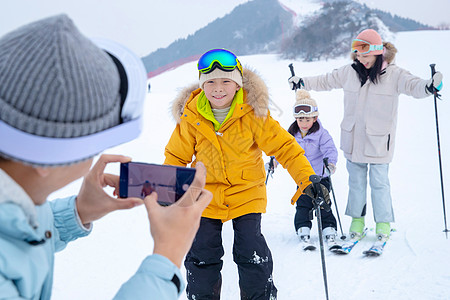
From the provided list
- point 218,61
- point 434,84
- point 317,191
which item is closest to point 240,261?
point 317,191

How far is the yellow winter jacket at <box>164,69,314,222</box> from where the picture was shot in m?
2.54

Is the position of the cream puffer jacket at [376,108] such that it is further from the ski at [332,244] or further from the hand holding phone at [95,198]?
the hand holding phone at [95,198]

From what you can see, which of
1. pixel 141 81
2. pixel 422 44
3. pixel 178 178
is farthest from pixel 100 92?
pixel 422 44

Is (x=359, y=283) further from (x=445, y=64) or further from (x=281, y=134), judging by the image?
(x=445, y=64)

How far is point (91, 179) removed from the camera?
4.41ft

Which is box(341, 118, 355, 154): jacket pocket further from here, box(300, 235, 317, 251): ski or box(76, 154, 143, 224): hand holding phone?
box(76, 154, 143, 224): hand holding phone

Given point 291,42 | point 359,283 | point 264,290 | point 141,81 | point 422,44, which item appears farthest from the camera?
point 291,42

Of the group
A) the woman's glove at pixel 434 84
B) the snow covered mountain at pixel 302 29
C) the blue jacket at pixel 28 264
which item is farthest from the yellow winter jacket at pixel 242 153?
the snow covered mountain at pixel 302 29

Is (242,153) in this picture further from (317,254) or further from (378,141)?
(378,141)

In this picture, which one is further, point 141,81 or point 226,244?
point 226,244

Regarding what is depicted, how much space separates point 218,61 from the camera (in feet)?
8.43

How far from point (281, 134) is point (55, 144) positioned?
6.37ft

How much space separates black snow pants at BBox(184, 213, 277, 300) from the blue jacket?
1.56m

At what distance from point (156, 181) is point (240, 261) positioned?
1.38 metres
